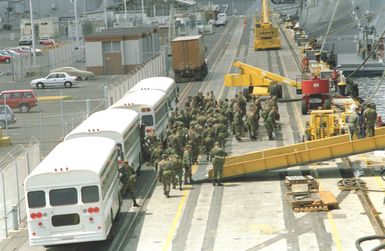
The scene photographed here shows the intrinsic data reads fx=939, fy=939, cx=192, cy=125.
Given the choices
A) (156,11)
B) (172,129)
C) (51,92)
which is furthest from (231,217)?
(156,11)

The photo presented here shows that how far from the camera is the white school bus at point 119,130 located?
2873 centimetres

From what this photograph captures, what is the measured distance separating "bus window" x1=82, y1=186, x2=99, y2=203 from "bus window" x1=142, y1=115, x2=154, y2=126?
13.1 m

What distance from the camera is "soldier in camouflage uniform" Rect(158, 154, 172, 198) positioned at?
93.1 ft

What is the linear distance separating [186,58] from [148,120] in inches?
1161

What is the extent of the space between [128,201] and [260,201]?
13.4 ft

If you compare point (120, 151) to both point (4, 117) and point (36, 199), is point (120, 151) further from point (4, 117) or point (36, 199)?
point (4, 117)

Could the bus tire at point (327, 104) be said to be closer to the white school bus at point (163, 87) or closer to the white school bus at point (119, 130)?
the white school bus at point (163, 87)

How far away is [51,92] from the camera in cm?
6575

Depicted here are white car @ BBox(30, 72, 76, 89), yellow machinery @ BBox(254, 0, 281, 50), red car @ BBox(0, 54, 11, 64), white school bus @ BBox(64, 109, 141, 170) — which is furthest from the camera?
red car @ BBox(0, 54, 11, 64)

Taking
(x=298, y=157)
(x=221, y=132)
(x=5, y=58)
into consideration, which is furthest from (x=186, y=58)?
(x=298, y=157)

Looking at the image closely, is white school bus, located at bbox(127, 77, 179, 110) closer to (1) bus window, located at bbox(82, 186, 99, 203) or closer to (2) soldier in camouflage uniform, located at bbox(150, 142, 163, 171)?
(2) soldier in camouflage uniform, located at bbox(150, 142, 163, 171)

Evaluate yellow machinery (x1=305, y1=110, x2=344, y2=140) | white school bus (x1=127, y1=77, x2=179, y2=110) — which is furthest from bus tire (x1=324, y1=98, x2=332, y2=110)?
yellow machinery (x1=305, y1=110, x2=344, y2=140)

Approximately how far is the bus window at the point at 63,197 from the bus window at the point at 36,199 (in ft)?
0.62

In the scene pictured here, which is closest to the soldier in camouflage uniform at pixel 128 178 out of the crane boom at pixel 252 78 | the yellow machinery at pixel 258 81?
the yellow machinery at pixel 258 81
